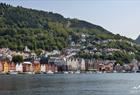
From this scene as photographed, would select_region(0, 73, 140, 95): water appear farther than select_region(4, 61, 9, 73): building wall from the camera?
No

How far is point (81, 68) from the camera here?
196625mm

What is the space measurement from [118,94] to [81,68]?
139123mm

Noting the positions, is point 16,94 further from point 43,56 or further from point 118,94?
point 43,56

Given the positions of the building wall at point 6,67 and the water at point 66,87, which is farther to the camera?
the building wall at point 6,67

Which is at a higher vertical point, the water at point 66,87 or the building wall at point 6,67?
the building wall at point 6,67

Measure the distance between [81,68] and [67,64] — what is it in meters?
9.45

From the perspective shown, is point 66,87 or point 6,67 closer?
point 66,87

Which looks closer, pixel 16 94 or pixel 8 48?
pixel 16 94

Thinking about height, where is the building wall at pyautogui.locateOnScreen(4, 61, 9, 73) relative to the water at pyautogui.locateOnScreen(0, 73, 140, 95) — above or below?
above

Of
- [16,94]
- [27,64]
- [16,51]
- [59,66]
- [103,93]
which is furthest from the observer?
[16,51]

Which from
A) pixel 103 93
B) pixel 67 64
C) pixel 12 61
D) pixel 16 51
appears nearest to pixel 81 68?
pixel 67 64

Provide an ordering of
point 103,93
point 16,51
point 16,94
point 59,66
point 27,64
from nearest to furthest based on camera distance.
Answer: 1. point 16,94
2. point 103,93
3. point 27,64
4. point 59,66
5. point 16,51

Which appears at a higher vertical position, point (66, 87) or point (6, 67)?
point (6, 67)

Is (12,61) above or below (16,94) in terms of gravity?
above
